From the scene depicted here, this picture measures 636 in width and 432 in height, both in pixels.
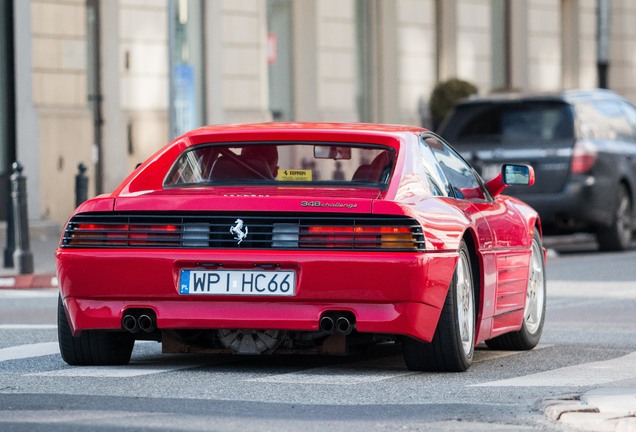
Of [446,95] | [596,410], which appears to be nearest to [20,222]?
[596,410]

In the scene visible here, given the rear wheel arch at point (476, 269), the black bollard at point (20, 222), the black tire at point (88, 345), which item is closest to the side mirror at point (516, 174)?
the rear wheel arch at point (476, 269)

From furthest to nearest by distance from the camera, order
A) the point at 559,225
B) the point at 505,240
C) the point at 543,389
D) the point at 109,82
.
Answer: the point at 109,82 < the point at 559,225 < the point at 505,240 < the point at 543,389

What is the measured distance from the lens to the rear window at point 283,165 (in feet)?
29.9

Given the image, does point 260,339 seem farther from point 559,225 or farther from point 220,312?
point 559,225

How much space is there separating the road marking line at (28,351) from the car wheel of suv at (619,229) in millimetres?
11296

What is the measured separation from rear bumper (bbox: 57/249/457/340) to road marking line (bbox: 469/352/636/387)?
49 cm

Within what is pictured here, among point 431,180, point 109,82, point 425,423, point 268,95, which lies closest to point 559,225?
point 109,82

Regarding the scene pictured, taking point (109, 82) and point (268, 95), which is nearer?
point (109, 82)

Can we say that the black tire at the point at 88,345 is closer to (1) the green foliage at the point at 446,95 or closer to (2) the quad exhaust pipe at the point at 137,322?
(2) the quad exhaust pipe at the point at 137,322

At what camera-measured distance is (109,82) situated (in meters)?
24.9

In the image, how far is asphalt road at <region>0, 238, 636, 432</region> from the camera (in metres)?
6.94

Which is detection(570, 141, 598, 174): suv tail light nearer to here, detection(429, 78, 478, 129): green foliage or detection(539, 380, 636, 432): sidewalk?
detection(429, 78, 478, 129): green foliage

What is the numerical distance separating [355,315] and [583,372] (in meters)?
1.23

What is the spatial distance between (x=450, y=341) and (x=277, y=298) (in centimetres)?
88
